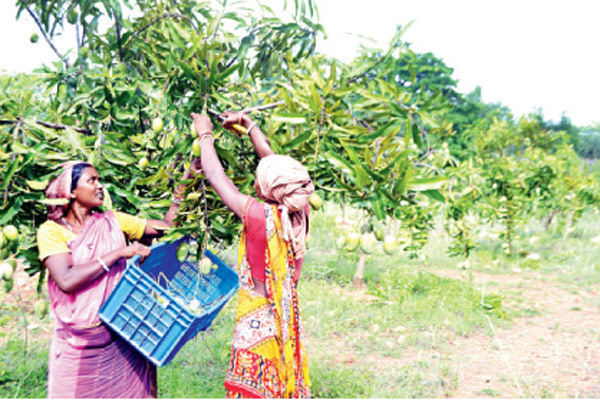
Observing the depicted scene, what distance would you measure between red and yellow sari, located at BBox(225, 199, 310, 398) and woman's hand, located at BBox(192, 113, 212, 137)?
338mm

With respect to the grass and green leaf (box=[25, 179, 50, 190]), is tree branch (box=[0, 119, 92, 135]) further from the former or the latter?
the grass

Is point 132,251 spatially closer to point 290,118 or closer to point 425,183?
point 290,118

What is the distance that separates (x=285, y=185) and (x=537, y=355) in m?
3.33

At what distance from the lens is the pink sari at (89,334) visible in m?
1.69

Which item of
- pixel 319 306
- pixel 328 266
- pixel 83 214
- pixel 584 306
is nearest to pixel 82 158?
pixel 83 214

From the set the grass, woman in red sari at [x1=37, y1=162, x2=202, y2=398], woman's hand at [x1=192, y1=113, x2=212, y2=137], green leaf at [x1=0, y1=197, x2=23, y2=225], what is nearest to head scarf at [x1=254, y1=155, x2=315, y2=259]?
woman's hand at [x1=192, y1=113, x2=212, y2=137]

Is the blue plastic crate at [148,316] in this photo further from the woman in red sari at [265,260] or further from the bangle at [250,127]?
the bangle at [250,127]

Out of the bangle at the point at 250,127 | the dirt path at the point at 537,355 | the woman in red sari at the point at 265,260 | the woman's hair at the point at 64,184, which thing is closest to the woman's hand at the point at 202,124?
the woman in red sari at the point at 265,260

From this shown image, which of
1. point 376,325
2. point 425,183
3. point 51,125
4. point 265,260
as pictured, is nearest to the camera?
point 425,183

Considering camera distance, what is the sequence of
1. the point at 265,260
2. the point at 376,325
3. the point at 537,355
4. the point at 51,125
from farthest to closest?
1. the point at 376,325
2. the point at 537,355
3. the point at 51,125
4. the point at 265,260

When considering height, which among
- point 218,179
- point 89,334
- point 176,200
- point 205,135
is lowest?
point 89,334

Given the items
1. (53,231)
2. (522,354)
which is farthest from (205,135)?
(522,354)

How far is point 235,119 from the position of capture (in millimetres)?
1707

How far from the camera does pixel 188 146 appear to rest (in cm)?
182
